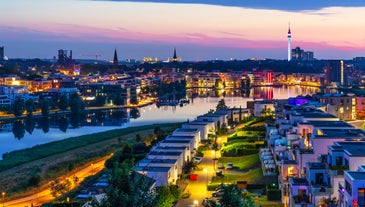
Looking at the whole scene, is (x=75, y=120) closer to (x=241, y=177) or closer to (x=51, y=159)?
(x=51, y=159)

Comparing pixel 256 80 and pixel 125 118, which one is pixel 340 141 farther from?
pixel 256 80

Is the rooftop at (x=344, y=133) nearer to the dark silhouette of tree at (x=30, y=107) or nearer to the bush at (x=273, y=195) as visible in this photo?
the bush at (x=273, y=195)

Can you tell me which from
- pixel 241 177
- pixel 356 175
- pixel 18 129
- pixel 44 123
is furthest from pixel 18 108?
pixel 356 175

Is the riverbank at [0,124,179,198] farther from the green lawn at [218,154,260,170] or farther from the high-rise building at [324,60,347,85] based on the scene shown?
the high-rise building at [324,60,347,85]

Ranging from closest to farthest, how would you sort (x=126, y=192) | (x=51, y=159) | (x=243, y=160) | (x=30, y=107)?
(x=126, y=192), (x=243, y=160), (x=51, y=159), (x=30, y=107)

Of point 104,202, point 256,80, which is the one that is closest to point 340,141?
point 104,202

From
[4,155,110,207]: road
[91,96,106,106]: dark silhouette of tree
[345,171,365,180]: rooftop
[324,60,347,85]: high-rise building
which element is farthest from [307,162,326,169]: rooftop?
[324,60,347,85]: high-rise building
